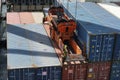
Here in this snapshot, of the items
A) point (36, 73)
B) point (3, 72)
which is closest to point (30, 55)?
point (36, 73)

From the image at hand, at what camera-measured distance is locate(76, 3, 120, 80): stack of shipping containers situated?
2134 centimetres

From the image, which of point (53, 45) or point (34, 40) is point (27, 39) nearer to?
point (34, 40)

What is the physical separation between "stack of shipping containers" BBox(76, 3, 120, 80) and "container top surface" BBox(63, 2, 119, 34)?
596mm

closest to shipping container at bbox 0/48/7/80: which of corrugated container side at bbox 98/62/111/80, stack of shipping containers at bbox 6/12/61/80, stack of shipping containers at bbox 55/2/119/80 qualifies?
stack of shipping containers at bbox 6/12/61/80

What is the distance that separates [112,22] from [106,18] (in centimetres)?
148

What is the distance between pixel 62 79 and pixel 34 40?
5.26 m

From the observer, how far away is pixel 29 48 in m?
22.6

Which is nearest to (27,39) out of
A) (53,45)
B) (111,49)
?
(53,45)

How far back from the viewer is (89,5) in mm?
29938

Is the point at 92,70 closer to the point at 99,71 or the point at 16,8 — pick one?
the point at 99,71

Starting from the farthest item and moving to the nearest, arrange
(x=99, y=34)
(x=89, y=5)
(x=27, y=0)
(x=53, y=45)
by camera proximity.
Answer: (x=27, y=0) < (x=89, y=5) < (x=53, y=45) < (x=99, y=34)

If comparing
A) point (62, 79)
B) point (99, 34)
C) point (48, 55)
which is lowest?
point (62, 79)

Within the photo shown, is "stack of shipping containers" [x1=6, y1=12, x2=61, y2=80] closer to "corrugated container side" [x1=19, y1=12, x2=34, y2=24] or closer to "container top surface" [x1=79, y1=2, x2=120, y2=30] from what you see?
"corrugated container side" [x1=19, y1=12, x2=34, y2=24]

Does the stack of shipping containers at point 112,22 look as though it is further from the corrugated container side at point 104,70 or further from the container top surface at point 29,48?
the container top surface at point 29,48
